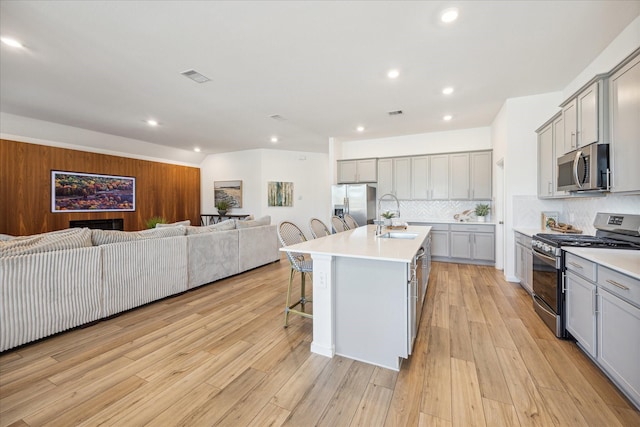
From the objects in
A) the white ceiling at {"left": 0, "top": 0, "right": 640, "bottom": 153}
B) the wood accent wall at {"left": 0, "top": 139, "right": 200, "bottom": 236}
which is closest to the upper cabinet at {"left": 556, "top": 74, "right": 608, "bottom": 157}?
the white ceiling at {"left": 0, "top": 0, "right": 640, "bottom": 153}

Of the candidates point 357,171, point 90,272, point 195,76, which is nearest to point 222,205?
point 357,171

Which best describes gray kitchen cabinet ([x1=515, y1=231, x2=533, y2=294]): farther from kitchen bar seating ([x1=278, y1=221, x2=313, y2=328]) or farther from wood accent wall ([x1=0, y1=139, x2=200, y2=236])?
wood accent wall ([x1=0, y1=139, x2=200, y2=236])

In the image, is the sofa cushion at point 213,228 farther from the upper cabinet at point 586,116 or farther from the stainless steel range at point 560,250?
the upper cabinet at point 586,116

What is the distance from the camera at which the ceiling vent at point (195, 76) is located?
318 centimetres

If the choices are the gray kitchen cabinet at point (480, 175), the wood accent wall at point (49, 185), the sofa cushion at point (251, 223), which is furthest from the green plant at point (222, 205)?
the gray kitchen cabinet at point (480, 175)

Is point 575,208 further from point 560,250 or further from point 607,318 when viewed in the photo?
point 607,318

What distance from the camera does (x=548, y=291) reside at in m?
2.62

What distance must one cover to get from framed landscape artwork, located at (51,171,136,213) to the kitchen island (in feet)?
20.4

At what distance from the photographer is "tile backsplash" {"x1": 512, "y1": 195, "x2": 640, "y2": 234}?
2.54m

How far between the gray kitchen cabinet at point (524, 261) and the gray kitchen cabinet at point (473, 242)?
1038mm

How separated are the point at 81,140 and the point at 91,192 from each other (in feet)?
3.74

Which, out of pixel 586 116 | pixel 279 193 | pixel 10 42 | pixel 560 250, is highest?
pixel 10 42

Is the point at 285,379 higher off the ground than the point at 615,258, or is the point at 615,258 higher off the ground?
the point at 615,258

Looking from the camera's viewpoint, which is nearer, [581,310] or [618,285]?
[618,285]
